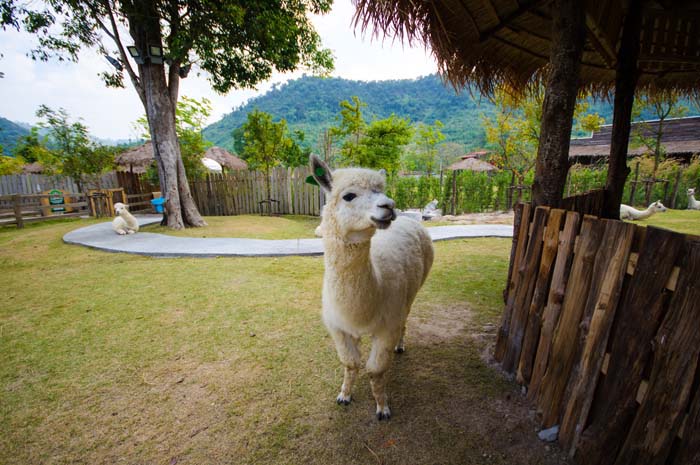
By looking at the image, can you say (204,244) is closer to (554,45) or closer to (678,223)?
(554,45)

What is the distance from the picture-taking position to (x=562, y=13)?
229 centimetres

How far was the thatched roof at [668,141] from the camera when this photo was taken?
659 inches

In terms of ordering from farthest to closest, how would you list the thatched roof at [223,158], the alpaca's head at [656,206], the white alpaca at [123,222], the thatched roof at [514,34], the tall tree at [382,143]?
the thatched roof at [223,158] < the tall tree at [382,143] < the alpaca's head at [656,206] < the white alpaca at [123,222] < the thatched roof at [514,34]

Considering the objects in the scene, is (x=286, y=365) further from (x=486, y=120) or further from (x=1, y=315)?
(x=486, y=120)

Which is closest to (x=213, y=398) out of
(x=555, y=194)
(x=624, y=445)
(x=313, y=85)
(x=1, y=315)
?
(x=624, y=445)

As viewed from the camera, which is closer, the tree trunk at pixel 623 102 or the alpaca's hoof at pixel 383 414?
the alpaca's hoof at pixel 383 414

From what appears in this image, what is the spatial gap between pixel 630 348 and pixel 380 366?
131cm

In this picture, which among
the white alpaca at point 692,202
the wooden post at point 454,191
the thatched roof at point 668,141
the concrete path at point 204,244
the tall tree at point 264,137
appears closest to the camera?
the concrete path at point 204,244

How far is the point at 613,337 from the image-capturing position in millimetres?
1472

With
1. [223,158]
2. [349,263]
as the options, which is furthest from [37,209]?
[349,263]

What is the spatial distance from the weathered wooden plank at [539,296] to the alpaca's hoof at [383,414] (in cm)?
105

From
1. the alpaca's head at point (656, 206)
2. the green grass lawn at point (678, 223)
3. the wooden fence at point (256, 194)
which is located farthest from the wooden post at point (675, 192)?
the wooden fence at point (256, 194)

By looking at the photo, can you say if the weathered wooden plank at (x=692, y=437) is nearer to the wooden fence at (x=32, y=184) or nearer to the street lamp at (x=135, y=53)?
the street lamp at (x=135, y=53)

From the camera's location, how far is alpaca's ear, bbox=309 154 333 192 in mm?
1790
